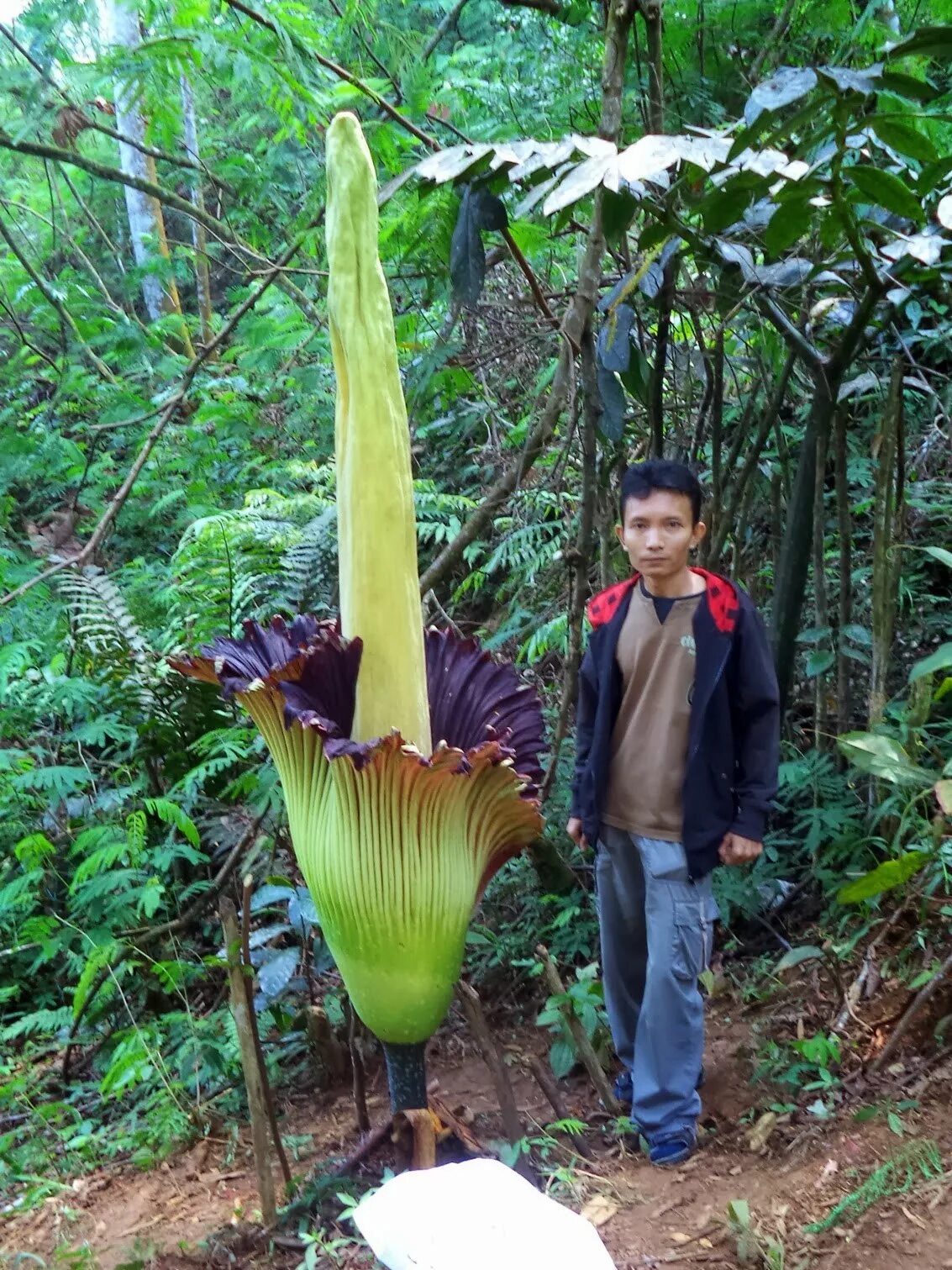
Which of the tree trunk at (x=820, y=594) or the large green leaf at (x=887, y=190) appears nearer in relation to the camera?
the large green leaf at (x=887, y=190)

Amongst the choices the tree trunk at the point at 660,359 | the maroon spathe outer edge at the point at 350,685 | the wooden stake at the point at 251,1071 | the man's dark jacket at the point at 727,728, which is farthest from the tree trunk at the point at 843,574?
the wooden stake at the point at 251,1071

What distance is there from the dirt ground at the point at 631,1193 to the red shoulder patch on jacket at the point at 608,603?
1.04m

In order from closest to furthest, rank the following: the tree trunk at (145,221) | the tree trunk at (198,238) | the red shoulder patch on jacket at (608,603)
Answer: the red shoulder patch on jacket at (608,603)
the tree trunk at (198,238)
the tree trunk at (145,221)

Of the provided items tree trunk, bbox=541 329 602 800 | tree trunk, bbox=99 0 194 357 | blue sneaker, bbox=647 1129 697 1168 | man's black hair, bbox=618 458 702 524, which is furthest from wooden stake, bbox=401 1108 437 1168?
tree trunk, bbox=99 0 194 357

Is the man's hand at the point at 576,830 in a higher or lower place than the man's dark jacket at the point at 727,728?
lower

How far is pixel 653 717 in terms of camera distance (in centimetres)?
219

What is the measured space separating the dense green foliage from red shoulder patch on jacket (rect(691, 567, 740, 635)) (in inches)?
10.9

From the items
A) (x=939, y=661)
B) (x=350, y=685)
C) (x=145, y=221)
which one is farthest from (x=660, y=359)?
(x=145, y=221)

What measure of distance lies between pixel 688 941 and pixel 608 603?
2.50ft

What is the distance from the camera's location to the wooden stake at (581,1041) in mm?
1941

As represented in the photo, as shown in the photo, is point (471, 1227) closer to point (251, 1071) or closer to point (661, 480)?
point (251, 1071)

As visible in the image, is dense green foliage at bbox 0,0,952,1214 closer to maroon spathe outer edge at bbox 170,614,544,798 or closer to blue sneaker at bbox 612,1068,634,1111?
blue sneaker at bbox 612,1068,634,1111

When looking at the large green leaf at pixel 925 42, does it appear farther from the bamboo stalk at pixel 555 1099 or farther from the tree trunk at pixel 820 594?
the bamboo stalk at pixel 555 1099

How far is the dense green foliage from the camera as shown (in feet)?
6.72
